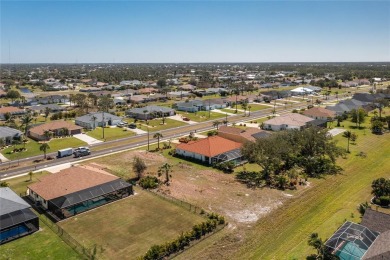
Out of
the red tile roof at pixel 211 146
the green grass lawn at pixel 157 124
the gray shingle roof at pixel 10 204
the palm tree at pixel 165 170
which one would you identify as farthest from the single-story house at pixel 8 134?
the palm tree at pixel 165 170

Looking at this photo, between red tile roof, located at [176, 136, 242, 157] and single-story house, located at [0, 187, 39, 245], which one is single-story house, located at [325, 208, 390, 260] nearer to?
red tile roof, located at [176, 136, 242, 157]

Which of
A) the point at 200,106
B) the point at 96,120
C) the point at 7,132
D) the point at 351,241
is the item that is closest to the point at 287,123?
the point at 200,106

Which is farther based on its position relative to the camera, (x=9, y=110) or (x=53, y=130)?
(x=9, y=110)

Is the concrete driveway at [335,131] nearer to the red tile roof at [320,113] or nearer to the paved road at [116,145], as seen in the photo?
the red tile roof at [320,113]

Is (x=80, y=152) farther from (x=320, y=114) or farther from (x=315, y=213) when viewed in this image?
(x=320, y=114)

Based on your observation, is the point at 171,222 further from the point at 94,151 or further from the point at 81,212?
the point at 94,151
